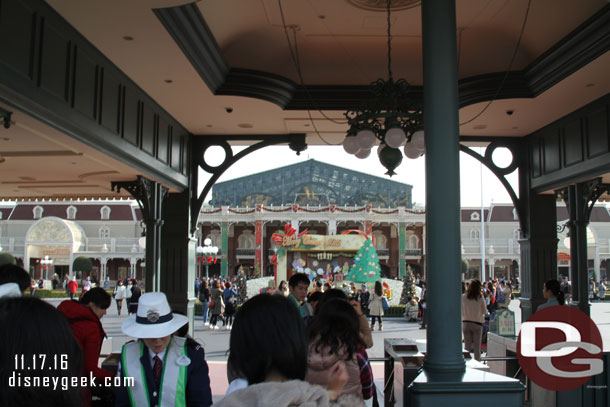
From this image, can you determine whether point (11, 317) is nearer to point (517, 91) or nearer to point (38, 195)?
point (517, 91)

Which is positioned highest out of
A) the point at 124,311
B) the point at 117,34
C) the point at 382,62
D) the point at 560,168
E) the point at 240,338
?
the point at 382,62

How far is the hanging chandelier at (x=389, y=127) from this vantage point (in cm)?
547

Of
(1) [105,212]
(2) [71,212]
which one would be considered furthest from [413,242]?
(2) [71,212]

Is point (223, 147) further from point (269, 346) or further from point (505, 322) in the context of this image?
point (269, 346)

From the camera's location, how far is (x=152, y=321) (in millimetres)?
2918

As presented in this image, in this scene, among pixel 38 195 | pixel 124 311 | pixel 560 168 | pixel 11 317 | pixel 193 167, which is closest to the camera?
pixel 11 317

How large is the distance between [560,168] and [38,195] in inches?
451

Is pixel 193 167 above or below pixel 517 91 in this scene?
below

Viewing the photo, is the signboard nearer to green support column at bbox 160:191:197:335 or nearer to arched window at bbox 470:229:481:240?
green support column at bbox 160:191:197:335

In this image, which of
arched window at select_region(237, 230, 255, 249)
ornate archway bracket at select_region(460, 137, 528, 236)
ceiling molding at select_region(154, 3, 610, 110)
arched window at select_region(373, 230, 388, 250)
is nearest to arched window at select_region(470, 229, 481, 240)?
arched window at select_region(373, 230, 388, 250)

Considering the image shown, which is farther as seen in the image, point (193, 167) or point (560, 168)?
point (193, 167)

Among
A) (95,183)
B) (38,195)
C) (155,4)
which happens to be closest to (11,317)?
(155,4)

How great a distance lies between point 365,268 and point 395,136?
21803 millimetres

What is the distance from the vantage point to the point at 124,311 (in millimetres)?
24359
